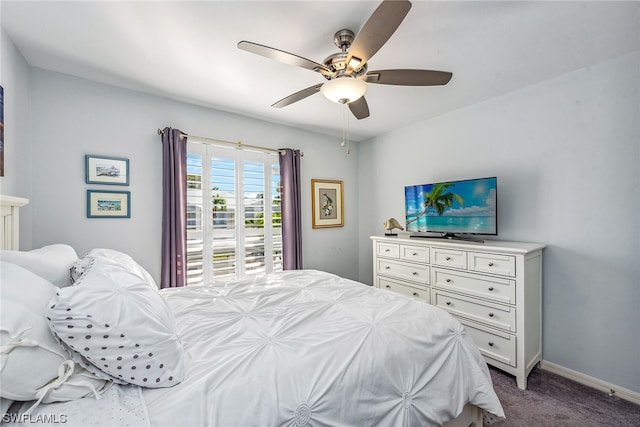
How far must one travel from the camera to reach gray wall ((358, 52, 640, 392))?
2.00m

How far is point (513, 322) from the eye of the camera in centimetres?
216

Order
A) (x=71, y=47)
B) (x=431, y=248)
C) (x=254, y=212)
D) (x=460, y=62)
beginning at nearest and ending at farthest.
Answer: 1. (x=71, y=47)
2. (x=460, y=62)
3. (x=431, y=248)
4. (x=254, y=212)

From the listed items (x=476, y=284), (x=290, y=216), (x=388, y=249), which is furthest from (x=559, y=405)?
(x=290, y=216)

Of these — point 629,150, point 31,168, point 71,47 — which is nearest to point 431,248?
point 629,150

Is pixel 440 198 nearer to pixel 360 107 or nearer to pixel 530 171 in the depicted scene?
pixel 530 171

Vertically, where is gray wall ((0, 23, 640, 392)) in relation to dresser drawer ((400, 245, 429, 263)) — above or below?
above

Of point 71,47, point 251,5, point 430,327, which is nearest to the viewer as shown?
point 430,327

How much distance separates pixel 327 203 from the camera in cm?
399

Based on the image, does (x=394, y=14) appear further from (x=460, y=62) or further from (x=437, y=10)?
(x=460, y=62)

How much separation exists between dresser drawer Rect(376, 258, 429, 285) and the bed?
4.42 ft

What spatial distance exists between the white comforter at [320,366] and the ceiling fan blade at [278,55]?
4.91 ft

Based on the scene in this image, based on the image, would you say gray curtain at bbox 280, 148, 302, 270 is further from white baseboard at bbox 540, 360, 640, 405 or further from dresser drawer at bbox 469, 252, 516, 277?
white baseboard at bbox 540, 360, 640, 405

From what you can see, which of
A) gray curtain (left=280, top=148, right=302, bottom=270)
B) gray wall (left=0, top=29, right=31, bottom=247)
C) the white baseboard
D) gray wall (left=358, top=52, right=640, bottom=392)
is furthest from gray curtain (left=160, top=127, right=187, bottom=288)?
the white baseboard

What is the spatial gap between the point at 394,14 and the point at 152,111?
2.48 meters
